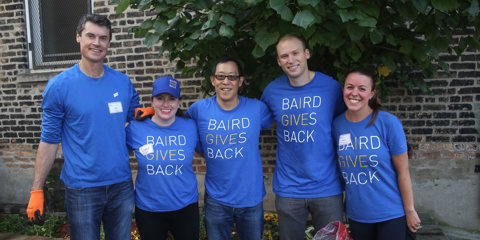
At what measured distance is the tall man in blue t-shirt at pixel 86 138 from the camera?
2178mm

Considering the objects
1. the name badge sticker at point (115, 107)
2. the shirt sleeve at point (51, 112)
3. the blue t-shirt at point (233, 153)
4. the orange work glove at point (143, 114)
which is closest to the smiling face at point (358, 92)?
the blue t-shirt at point (233, 153)

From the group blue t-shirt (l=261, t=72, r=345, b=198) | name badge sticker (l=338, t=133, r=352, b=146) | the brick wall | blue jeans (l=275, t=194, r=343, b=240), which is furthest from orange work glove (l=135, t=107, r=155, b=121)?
the brick wall

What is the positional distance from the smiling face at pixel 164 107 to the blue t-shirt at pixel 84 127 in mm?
290

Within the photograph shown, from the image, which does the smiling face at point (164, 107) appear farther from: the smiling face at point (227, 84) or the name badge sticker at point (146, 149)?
the smiling face at point (227, 84)

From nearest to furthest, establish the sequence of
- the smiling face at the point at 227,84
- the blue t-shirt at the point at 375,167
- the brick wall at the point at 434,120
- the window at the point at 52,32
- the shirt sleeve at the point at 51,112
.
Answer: the blue t-shirt at the point at 375,167
the shirt sleeve at the point at 51,112
the smiling face at the point at 227,84
the brick wall at the point at 434,120
the window at the point at 52,32

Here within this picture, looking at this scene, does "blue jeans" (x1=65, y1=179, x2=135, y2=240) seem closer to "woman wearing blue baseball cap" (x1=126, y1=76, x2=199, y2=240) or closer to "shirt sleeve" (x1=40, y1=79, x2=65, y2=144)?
"woman wearing blue baseball cap" (x1=126, y1=76, x2=199, y2=240)

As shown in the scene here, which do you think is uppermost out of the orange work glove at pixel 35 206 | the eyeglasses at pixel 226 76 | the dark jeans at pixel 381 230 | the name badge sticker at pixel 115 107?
the eyeglasses at pixel 226 76

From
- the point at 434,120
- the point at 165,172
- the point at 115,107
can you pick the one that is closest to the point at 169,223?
the point at 165,172

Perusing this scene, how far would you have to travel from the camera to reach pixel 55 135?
86.7 inches

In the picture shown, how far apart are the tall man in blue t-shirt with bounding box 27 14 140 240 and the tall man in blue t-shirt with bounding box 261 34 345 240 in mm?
1183

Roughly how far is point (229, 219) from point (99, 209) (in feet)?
3.04

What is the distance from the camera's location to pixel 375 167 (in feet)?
6.51

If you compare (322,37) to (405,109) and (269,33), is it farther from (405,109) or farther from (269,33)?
(405,109)

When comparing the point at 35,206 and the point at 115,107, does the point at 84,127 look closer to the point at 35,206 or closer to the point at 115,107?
the point at 115,107
